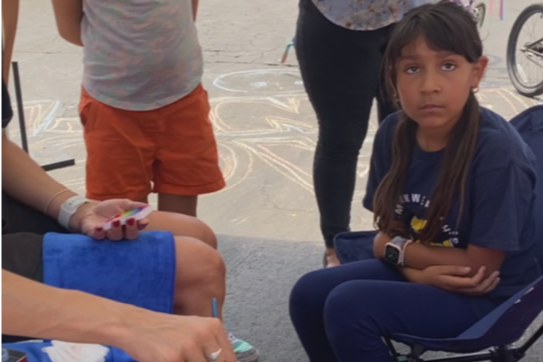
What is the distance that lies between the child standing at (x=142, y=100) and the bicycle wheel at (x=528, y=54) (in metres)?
3.61

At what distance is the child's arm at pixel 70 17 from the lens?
2.53 m

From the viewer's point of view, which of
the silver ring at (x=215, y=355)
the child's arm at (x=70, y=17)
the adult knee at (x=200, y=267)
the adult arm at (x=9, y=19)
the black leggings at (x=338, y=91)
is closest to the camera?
the silver ring at (x=215, y=355)

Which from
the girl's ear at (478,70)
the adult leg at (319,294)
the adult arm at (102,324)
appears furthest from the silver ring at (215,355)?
the girl's ear at (478,70)

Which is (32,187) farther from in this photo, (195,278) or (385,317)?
(385,317)

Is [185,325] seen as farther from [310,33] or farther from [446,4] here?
[310,33]

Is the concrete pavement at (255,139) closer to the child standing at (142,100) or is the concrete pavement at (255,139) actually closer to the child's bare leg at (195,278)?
the child standing at (142,100)

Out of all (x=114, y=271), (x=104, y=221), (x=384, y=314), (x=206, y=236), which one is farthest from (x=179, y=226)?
(x=384, y=314)

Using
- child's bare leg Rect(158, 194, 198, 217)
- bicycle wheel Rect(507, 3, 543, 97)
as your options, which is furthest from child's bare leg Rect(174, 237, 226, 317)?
bicycle wheel Rect(507, 3, 543, 97)

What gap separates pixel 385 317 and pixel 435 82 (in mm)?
580


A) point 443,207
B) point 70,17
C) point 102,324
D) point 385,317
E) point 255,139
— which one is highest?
point 70,17

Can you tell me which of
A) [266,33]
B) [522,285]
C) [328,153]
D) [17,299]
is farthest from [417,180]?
[266,33]

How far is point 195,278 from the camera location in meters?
1.76

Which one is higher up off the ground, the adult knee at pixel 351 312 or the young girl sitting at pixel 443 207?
the young girl sitting at pixel 443 207

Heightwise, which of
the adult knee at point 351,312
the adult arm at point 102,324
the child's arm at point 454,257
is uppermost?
the adult arm at point 102,324
